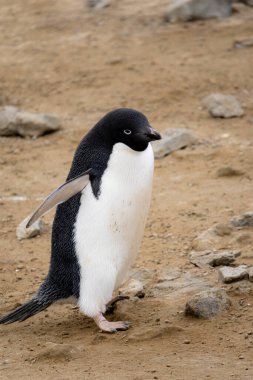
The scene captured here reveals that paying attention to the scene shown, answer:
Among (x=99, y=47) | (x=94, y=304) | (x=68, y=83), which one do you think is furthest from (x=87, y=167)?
(x=99, y=47)

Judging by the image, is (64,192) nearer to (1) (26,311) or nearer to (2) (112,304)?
(1) (26,311)

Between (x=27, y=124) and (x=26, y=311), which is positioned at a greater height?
(x=26, y=311)

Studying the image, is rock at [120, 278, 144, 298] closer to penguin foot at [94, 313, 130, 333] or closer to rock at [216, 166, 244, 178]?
penguin foot at [94, 313, 130, 333]

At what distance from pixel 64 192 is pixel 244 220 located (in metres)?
1.73

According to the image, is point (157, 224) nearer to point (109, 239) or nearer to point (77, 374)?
point (109, 239)

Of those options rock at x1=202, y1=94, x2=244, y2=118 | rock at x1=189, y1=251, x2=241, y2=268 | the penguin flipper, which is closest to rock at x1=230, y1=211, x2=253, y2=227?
rock at x1=189, y1=251, x2=241, y2=268

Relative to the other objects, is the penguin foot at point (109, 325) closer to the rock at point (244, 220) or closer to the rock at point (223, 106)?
the rock at point (244, 220)

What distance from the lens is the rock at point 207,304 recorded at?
14.9ft

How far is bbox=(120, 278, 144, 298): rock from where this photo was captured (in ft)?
16.6

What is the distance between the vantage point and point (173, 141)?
25.1ft

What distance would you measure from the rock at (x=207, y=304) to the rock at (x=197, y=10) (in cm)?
612

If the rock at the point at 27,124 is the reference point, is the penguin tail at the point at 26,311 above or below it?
above

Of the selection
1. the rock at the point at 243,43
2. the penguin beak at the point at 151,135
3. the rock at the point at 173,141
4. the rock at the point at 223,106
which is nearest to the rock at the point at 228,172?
the rock at the point at 173,141

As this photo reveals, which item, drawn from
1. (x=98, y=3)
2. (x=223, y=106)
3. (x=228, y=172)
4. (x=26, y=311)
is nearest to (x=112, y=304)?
(x=26, y=311)
